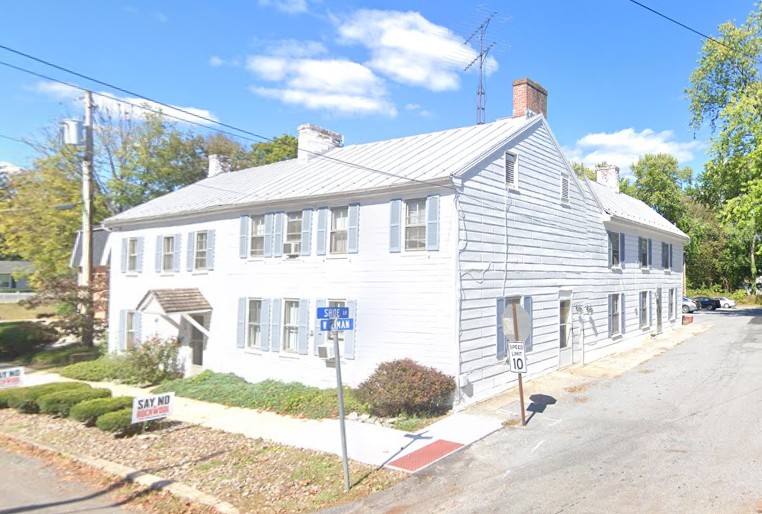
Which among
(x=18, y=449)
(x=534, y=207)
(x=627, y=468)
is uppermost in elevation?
(x=534, y=207)

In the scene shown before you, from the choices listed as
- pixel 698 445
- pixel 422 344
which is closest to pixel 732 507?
pixel 698 445

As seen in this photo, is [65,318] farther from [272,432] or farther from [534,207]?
[534,207]

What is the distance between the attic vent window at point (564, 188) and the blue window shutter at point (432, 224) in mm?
7054

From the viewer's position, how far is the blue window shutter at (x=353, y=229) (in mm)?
14500

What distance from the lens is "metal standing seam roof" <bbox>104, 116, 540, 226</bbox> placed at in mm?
14188

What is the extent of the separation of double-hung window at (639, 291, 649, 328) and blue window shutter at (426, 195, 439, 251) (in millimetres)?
16085

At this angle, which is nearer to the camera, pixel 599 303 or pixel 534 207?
pixel 534 207

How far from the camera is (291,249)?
635 inches

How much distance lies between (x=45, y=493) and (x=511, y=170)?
1357 cm

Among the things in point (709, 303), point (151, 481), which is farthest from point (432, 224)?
point (709, 303)

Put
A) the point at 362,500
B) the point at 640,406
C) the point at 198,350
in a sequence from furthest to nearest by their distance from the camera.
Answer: the point at 198,350
the point at 640,406
the point at 362,500

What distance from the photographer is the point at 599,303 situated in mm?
20172

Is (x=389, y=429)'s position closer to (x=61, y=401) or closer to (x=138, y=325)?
(x=61, y=401)

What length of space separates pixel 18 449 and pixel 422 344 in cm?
942
